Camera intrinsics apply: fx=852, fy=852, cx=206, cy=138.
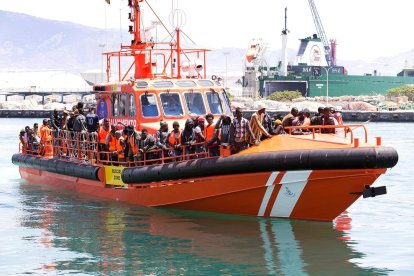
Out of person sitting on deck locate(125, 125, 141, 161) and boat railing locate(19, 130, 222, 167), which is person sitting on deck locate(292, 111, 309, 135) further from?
person sitting on deck locate(125, 125, 141, 161)

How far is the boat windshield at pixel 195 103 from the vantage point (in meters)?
18.0

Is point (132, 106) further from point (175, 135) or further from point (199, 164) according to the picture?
point (199, 164)

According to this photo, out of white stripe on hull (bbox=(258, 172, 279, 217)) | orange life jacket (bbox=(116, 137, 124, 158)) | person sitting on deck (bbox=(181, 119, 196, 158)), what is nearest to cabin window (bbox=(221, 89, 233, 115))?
person sitting on deck (bbox=(181, 119, 196, 158))

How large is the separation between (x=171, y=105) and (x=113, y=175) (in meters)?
1.92

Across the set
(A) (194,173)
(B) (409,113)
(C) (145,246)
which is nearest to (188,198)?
(A) (194,173)

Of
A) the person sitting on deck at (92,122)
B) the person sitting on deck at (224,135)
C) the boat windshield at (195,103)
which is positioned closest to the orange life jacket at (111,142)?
the person sitting on deck at (92,122)

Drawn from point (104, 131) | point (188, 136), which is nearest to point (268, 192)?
point (188, 136)

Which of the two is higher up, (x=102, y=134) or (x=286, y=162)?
(x=102, y=134)

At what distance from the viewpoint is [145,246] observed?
559 inches

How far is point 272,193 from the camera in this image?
1466 cm

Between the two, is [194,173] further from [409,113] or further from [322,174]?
[409,113]

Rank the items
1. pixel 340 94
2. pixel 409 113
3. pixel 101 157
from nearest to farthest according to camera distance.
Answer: pixel 101 157, pixel 409 113, pixel 340 94

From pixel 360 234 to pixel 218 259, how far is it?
326cm

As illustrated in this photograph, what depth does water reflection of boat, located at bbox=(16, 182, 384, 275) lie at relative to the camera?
1273 centimetres
